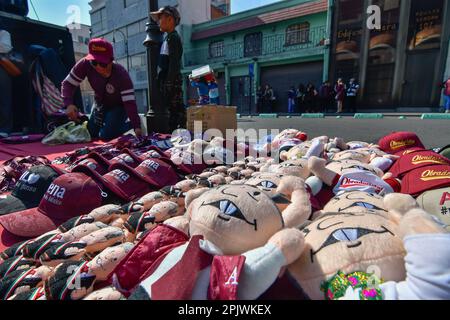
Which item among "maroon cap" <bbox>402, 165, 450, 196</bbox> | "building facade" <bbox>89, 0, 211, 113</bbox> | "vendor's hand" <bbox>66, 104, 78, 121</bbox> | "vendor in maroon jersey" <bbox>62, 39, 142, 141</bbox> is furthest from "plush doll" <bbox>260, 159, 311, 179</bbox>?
"building facade" <bbox>89, 0, 211, 113</bbox>

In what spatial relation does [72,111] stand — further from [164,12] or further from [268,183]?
[268,183]

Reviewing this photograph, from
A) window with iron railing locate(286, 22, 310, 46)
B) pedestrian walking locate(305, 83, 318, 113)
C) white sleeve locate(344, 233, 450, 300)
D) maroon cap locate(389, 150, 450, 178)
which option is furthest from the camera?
window with iron railing locate(286, 22, 310, 46)

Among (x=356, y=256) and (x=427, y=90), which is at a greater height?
(x=427, y=90)

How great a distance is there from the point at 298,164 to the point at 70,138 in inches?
123

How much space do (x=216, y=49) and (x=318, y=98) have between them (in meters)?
7.06

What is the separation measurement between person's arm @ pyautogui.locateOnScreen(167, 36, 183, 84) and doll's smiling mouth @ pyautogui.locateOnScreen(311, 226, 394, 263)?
3227 millimetres

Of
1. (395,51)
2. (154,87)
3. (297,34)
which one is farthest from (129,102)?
(297,34)

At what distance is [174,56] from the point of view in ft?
10.9

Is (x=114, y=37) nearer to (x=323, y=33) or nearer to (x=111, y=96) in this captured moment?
(x=323, y=33)

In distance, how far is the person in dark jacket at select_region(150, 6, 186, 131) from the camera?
3.24 meters

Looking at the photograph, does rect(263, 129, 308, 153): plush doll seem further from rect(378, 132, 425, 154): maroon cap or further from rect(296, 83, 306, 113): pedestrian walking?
rect(296, 83, 306, 113): pedestrian walking

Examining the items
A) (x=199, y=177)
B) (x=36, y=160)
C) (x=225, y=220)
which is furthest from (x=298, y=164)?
(x=36, y=160)

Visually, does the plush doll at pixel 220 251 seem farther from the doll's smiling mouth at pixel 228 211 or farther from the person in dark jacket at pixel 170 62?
the person in dark jacket at pixel 170 62
